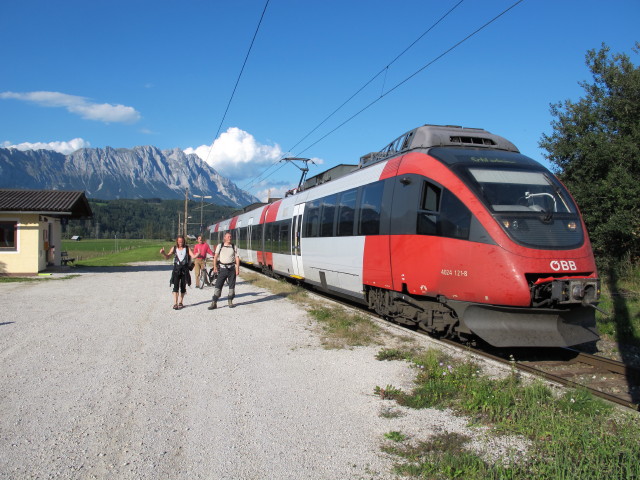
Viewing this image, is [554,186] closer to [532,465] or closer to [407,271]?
[407,271]

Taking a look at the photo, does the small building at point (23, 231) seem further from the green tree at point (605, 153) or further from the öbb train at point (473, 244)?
the green tree at point (605, 153)

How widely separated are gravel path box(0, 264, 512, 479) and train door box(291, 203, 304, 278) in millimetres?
5598

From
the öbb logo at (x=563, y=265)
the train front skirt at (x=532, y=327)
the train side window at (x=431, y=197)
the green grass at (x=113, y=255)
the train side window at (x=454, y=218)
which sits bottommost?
the green grass at (x=113, y=255)

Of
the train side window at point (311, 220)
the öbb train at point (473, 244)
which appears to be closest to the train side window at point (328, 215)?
the train side window at point (311, 220)

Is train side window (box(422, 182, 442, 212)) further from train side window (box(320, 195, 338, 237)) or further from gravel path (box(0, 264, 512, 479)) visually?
train side window (box(320, 195, 338, 237))

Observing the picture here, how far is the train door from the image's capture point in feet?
50.6

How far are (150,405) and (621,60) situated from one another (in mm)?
23561

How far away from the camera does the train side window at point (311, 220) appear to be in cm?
1371

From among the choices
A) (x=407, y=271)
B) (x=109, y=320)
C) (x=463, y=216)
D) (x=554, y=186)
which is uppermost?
(x=554, y=186)

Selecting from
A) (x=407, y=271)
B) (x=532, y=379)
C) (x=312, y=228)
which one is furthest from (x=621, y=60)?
(x=532, y=379)

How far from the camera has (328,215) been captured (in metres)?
12.8

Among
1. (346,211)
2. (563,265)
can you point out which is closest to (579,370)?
(563,265)

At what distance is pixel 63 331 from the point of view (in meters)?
9.12

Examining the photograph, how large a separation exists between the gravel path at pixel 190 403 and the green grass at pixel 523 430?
10.8 inches
